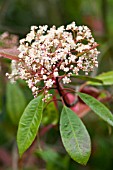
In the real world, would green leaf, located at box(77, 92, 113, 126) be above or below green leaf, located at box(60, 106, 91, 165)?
above

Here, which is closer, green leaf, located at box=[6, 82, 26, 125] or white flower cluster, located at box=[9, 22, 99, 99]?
white flower cluster, located at box=[9, 22, 99, 99]

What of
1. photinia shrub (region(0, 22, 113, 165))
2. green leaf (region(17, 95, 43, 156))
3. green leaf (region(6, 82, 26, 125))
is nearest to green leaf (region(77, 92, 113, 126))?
photinia shrub (region(0, 22, 113, 165))

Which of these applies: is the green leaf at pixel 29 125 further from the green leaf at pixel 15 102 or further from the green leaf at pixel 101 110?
the green leaf at pixel 15 102

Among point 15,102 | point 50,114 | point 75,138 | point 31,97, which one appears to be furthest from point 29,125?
point 31,97

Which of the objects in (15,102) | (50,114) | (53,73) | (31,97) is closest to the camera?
(53,73)

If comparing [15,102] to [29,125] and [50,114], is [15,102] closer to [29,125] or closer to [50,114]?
[50,114]

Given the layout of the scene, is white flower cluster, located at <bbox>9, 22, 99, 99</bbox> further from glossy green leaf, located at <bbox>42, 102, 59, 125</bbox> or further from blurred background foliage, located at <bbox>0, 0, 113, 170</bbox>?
blurred background foliage, located at <bbox>0, 0, 113, 170</bbox>
